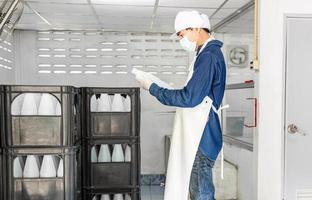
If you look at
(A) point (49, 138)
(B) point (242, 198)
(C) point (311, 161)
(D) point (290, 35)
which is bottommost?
(B) point (242, 198)

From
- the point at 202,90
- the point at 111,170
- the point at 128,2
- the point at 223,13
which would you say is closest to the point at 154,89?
the point at 202,90

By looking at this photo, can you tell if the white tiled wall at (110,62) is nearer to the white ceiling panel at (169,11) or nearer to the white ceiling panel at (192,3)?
the white ceiling panel at (169,11)

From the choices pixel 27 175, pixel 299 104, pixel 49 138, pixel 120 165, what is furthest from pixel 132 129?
pixel 299 104

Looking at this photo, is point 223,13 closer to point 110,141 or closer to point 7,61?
point 110,141

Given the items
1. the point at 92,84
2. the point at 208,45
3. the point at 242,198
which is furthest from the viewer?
the point at 92,84

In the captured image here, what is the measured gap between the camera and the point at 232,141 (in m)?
3.95

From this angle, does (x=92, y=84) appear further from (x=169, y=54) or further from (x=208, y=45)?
(x=208, y=45)

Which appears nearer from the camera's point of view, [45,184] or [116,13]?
[45,184]

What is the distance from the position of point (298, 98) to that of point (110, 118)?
1.77 meters

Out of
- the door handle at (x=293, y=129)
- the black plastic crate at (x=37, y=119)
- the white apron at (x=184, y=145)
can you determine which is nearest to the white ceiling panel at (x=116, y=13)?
the door handle at (x=293, y=129)

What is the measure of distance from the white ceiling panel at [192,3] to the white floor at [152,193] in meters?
2.50

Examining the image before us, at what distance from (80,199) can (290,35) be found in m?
2.34

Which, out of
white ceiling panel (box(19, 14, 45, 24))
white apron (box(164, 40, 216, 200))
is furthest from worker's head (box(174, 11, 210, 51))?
white ceiling panel (box(19, 14, 45, 24))

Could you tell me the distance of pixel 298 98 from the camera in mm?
3053
